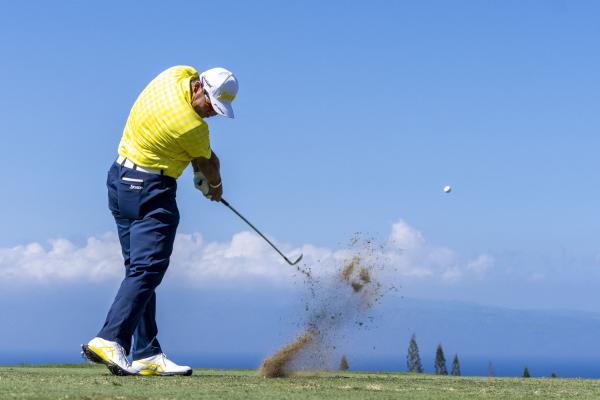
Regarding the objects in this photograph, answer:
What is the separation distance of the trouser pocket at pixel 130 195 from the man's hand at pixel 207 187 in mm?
725

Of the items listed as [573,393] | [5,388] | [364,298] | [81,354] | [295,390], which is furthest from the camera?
[364,298]

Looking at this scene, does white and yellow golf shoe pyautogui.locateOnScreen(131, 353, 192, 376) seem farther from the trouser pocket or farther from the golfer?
the trouser pocket

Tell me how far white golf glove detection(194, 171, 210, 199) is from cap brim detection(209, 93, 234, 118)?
32.4 inches

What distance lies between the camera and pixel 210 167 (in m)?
8.16

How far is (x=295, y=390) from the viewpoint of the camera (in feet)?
21.5

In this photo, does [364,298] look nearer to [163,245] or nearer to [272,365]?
[272,365]

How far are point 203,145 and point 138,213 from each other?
32.0 inches

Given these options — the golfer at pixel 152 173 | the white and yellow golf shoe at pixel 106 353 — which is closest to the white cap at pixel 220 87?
the golfer at pixel 152 173

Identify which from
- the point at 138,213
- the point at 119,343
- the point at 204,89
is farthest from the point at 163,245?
the point at 204,89

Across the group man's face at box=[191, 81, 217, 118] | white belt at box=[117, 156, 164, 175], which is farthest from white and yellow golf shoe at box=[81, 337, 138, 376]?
man's face at box=[191, 81, 217, 118]

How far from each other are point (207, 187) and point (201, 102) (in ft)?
3.40

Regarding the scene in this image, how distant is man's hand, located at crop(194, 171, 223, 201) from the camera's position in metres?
8.39

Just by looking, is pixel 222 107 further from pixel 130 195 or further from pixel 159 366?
pixel 159 366

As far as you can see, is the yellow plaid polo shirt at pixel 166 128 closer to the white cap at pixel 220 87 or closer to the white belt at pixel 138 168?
the white belt at pixel 138 168
